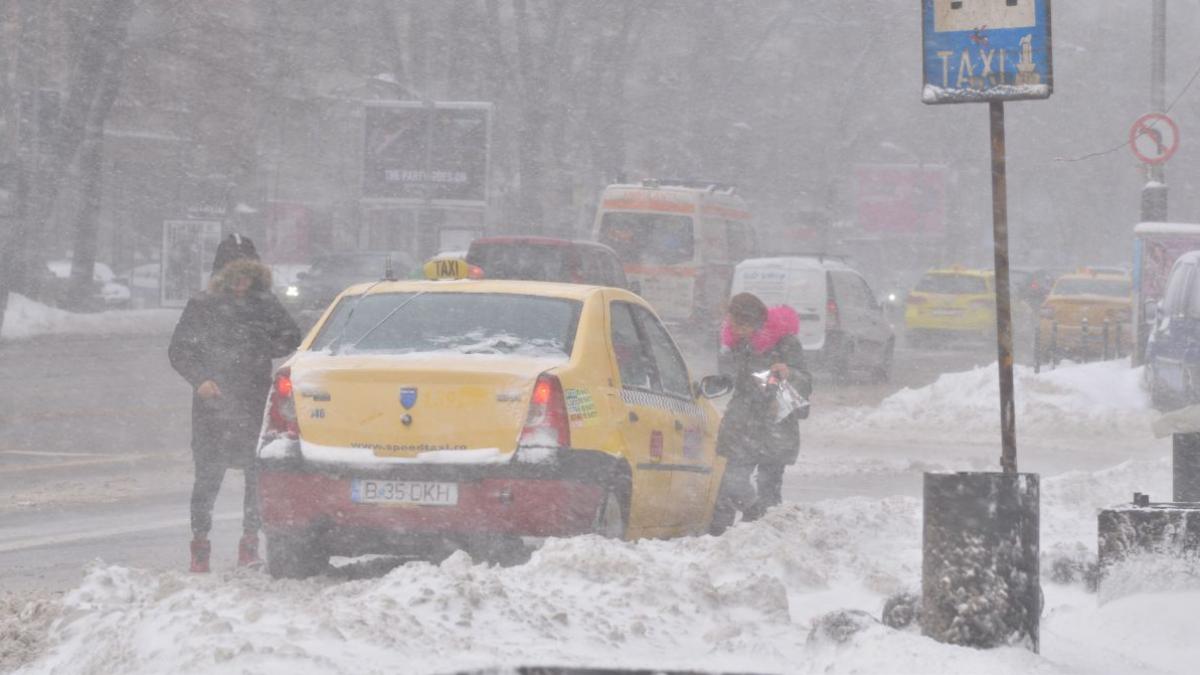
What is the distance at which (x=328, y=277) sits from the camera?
3381 centimetres

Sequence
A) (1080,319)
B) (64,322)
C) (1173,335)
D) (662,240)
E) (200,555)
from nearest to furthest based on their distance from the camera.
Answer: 1. (200,555)
2. (1173,335)
3. (662,240)
4. (1080,319)
5. (64,322)

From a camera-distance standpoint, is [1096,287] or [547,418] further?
[1096,287]

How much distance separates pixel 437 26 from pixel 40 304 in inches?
431

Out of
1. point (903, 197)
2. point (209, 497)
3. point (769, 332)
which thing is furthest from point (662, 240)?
point (903, 197)

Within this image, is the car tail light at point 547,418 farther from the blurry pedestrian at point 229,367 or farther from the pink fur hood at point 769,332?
the pink fur hood at point 769,332

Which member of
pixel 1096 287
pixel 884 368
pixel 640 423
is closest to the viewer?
pixel 640 423

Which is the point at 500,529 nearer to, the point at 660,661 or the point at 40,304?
the point at 660,661

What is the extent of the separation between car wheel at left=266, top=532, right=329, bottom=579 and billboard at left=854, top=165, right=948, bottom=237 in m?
50.8

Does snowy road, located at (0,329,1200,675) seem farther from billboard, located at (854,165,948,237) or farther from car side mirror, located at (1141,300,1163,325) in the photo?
billboard, located at (854,165,948,237)

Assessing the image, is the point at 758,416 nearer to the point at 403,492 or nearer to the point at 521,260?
the point at 403,492

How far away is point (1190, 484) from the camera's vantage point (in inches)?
340

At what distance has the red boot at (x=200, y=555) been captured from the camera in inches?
345

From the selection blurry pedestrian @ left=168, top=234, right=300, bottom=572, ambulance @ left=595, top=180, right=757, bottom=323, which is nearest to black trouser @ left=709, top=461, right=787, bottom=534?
blurry pedestrian @ left=168, top=234, right=300, bottom=572

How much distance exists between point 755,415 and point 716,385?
1.90 feet
